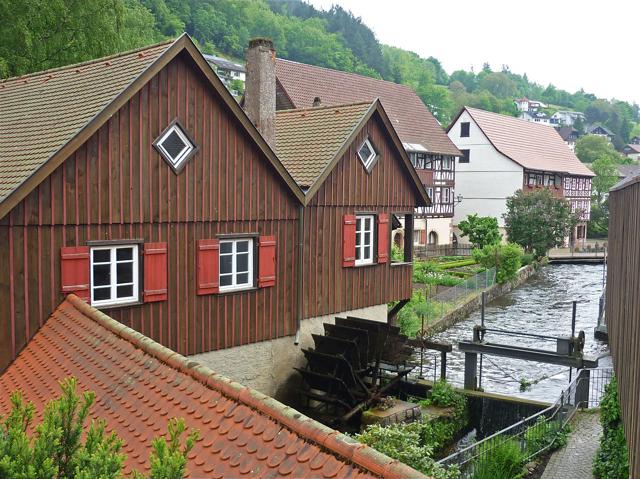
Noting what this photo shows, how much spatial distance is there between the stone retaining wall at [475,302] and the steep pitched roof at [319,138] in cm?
1004

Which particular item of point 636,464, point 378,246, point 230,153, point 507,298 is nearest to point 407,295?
point 378,246

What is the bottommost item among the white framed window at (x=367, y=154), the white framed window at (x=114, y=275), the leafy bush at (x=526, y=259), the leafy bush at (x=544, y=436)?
the leafy bush at (x=544, y=436)

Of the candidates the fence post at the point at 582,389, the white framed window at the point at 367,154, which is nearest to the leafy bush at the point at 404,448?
the white framed window at the point at 367,154

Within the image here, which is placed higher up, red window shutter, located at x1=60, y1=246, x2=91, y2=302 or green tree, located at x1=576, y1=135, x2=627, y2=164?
green tree, located at x1=576, y1=135, x2=627, y2=164

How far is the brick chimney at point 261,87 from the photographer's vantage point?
1491cm

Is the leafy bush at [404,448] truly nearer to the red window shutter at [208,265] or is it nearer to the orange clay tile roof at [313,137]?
the red window shutter at [208,265]

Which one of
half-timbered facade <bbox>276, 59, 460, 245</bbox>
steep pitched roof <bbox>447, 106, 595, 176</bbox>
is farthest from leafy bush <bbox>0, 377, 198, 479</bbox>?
steep pitched roof <bbox>447, 106, 595, 176</bbox>

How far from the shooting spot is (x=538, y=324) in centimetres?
2839

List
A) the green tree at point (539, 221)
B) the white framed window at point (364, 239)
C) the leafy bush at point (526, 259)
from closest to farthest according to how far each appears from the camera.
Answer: the white framed window at point (364, 239), the leafy bush at point (526, 259), the green tree at point (539, 221)

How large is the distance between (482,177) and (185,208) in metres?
44.3

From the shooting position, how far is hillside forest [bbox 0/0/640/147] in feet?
73.9

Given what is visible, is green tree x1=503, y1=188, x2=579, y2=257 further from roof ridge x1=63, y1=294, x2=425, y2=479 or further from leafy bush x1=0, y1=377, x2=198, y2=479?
leafy bush x1=0, y1=377, x2=198, y2=479

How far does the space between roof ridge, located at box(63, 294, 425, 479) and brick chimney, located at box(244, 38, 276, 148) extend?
25.2 ft

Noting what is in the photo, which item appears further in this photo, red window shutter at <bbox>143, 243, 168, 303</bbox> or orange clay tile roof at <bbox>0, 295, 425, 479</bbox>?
red window shutter at <bbox>143, 243, 168, 303</bbox>
